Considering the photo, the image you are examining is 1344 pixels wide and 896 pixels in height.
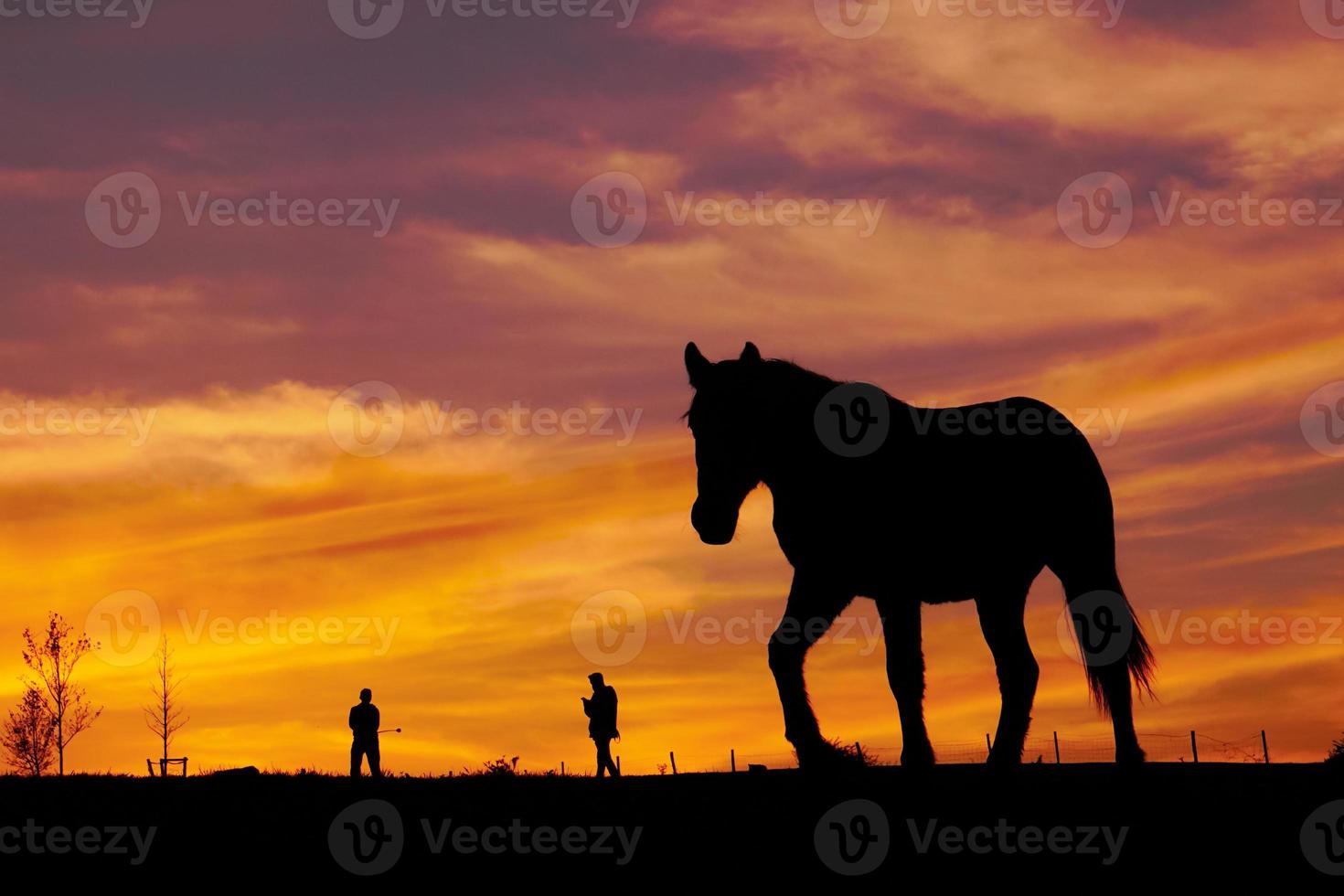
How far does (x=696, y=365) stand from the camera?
1332cm

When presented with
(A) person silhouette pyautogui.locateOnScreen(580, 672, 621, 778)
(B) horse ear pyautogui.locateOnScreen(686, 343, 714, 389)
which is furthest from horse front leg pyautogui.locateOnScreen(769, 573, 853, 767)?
(A) person silhouette pyautogui.locateOnScreen(580, 672, 621, 778)

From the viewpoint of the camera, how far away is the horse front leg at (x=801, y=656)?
12523mm

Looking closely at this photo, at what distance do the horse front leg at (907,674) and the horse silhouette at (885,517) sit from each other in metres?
0.01

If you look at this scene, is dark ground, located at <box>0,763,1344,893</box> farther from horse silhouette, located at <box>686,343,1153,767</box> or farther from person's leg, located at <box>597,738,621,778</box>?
person's leg, located at <box>597,738,621,778</box>

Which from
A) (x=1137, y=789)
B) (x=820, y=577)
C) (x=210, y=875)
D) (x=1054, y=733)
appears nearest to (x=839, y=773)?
(x=820, y=577)

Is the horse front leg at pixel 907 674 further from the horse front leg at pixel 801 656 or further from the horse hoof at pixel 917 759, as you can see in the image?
the horse front leg at pixel 801 656

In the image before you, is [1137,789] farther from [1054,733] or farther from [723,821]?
[1054,733]

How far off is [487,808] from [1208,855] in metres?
5.95

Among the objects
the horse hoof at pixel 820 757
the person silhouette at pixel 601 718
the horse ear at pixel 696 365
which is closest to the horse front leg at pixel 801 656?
the horse hoof at pixel 820 757

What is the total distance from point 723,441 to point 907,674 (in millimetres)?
2737

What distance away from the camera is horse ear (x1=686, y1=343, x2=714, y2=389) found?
43.2ft

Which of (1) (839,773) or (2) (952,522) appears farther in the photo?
(2) (952,522)

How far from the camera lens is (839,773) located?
12484 mm

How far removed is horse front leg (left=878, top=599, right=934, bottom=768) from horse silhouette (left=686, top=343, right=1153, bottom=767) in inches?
0.5
